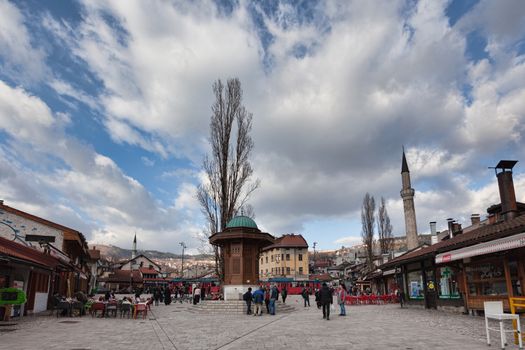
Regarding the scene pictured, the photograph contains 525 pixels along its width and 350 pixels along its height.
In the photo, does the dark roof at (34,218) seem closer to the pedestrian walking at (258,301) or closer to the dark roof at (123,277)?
the pedestrian walking at (258,301)

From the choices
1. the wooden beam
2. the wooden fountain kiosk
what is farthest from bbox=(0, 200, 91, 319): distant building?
the wooden beam

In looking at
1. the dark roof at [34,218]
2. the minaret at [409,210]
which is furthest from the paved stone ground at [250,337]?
the minaret at [409,210]

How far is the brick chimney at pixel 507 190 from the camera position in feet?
57.8

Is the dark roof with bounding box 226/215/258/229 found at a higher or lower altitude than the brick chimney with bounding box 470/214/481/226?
lower

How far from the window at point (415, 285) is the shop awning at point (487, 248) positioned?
6017mm

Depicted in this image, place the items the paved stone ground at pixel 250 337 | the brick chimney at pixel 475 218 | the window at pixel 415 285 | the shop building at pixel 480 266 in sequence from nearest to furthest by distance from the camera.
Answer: the paved stone ground at pixel 250 337 < the shop building at pixel 480 266 < the window at pixel 415 285 < the brick chimney at pixel 475 218

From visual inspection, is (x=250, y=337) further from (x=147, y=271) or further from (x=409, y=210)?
(x=147, y=271)

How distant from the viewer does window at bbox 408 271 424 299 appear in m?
23.0

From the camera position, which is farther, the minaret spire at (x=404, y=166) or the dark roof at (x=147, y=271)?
the dark roof at (x=147, y=271)

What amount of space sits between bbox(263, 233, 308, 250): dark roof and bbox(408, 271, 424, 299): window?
47.1m

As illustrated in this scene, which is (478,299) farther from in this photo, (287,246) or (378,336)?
(287,246)

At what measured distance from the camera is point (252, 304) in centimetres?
2038

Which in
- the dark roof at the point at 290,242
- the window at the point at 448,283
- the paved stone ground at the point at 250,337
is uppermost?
the dark roof at the point at 290,242

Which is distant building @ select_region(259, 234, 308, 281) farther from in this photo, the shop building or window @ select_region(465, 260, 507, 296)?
window @ select_region(465, 260, 507, 296)
